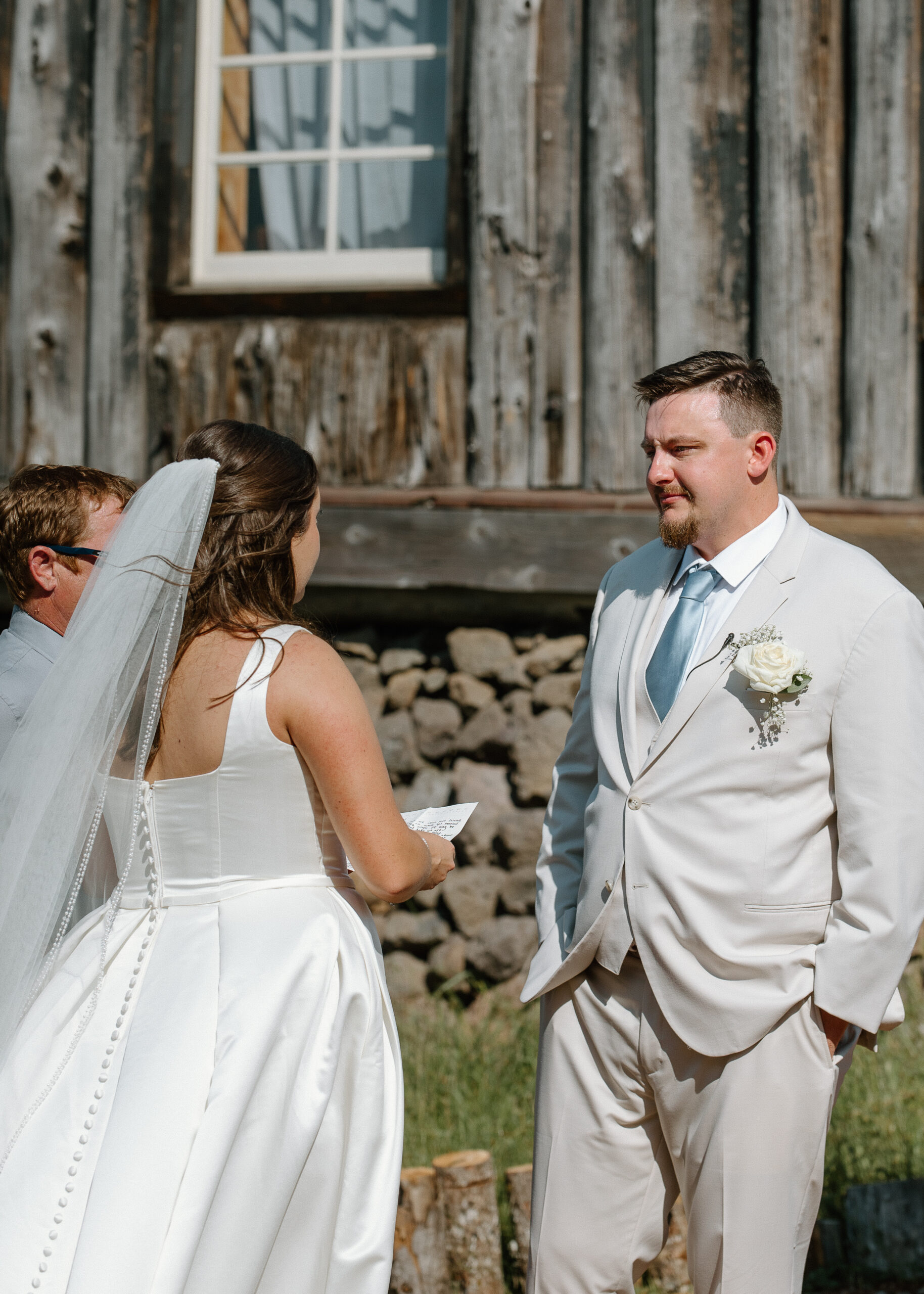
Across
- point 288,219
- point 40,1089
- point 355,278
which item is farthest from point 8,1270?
point 288,219

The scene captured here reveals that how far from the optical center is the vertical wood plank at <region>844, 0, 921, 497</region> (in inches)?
178

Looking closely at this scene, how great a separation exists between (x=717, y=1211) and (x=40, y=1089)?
1.30 meters

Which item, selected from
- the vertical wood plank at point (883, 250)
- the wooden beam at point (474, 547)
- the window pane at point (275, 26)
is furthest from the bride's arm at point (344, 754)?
the window pane at point (275, 26)

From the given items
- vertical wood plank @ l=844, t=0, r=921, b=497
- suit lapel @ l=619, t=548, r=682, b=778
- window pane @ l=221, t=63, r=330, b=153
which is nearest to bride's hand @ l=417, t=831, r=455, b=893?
suit lapel @ l=619, t=548, r=682, b=778

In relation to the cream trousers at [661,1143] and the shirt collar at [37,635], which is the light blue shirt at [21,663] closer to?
the shirt collar at [37,635]

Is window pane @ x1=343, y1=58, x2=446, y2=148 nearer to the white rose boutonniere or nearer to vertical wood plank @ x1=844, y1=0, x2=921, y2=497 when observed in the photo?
vertical wood plank @ x1=844, y1=0, x2=921, y2=497

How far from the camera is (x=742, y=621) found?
8.18 ft

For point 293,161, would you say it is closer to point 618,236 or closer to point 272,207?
point 272,207

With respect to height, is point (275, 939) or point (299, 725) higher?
point (299, 725)

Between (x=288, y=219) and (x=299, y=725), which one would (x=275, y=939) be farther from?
(x=288, y=219)

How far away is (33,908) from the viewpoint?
2191mm

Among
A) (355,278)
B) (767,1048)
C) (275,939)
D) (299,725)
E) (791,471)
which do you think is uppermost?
(355,278)

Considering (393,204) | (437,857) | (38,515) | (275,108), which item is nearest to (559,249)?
(393,204)

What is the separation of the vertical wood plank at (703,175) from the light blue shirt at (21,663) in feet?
9.31
